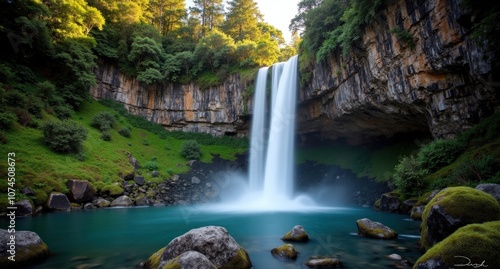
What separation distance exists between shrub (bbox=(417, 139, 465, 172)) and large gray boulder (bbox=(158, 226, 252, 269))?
16654 millimetres

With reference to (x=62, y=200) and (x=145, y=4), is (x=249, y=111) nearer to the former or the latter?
(x=62, y=200)

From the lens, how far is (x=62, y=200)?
17562 millimetres

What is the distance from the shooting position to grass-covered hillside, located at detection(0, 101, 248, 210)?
18.0 metres

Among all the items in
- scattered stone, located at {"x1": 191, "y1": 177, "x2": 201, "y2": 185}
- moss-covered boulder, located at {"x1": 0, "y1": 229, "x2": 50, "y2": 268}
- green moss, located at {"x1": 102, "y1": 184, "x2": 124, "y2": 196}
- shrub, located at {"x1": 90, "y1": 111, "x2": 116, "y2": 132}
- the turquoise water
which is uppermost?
shrub, located at {"x1": 90, "y1": 111, "x2": 116, "y2": 132}

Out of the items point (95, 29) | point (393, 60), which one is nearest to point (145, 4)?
point (95, 29)

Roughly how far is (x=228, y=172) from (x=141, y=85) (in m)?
21.4

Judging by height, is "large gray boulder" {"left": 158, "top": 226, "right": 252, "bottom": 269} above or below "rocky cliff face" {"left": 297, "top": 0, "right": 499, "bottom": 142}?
below

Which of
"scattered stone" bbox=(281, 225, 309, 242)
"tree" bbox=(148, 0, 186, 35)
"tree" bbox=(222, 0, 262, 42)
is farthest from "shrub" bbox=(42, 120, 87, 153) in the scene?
"tree" bbox=(148, 0, 186, 35)

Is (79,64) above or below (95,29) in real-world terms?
below

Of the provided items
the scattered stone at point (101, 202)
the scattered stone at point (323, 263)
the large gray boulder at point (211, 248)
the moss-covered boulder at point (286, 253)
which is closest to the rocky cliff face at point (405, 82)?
the scattered stone at point (323, 263)

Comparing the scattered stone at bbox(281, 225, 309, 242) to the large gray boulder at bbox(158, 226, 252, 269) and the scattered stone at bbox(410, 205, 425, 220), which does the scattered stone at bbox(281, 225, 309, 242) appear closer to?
the large gray boulder at bbox(158, 226, 252, 269)

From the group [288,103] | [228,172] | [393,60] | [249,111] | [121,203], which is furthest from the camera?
[249,111]

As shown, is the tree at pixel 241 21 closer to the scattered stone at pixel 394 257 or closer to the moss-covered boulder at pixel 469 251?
the scattered stone at pixel 394 257

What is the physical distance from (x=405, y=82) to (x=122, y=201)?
23.8m
